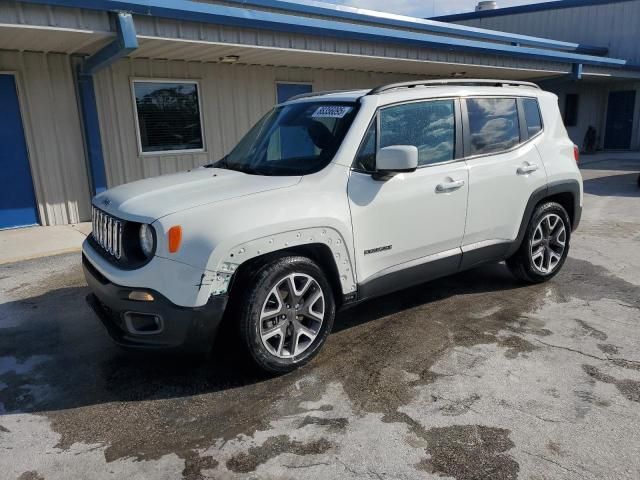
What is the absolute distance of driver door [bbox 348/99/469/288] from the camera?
373cm

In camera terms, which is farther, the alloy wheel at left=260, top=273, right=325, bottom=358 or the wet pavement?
the alloy wheel at left=260, top=273, right=325, bottom=358

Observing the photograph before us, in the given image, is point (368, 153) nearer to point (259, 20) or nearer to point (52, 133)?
point (259, 20)

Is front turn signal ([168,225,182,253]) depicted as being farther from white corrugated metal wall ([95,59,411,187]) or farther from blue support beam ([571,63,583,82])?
blue support beam ([571,63,583,82])

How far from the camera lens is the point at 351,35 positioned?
966cm

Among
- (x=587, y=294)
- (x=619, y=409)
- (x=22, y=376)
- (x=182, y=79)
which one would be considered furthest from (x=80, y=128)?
(x=619, y=409)

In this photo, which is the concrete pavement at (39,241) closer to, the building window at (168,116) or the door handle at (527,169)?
the building window at (168,116)

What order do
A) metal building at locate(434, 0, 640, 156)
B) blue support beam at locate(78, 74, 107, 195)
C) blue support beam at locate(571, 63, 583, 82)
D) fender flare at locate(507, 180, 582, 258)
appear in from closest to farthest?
fender flare at locate(507, 180, 582, 258) → blue support beam at locate(78, 74, 107, 195) → blue support beam at locate(571, 63, 583, 82) → metal building at locate(434, 0, 640, 156)

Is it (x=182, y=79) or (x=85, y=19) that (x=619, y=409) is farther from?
(x=182, y=79)

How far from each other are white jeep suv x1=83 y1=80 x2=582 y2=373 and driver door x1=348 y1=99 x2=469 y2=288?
12 mm

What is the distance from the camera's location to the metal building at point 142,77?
7211 millimetres

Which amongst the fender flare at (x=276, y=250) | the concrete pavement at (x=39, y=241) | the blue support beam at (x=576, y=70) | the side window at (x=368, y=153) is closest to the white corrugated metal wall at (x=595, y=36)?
the blue support beam at (x=576, y=70)

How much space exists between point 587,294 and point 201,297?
3.77 meters

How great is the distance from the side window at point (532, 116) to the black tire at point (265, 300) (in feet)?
8.93

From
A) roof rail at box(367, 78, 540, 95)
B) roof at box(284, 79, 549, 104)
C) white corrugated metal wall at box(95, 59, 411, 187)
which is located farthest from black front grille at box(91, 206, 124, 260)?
white corrugated metal wall at box(95, 59, 411, 187)
